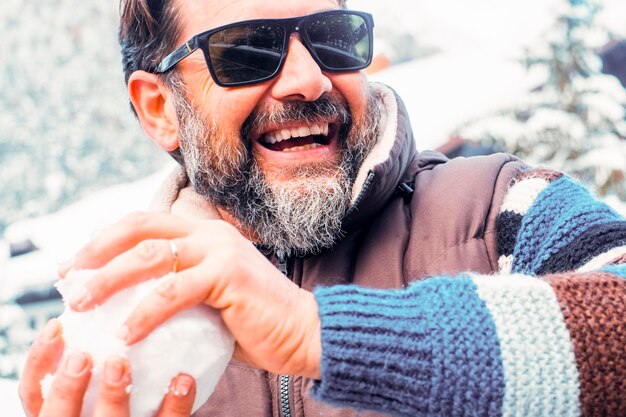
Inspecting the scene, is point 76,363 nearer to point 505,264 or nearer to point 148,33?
point 505,264

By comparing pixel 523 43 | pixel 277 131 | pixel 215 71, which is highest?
pixel 215 71

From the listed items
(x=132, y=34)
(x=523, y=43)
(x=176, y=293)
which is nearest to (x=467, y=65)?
(x=523, y=43)

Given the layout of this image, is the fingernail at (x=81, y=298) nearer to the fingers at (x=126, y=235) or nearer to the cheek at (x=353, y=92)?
the fingers at (x=126, y=235)

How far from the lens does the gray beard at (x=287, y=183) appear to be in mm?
1909

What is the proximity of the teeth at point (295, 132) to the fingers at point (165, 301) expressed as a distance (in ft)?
3.31

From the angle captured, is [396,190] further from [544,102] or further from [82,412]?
[544,102]

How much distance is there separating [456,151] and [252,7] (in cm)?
459

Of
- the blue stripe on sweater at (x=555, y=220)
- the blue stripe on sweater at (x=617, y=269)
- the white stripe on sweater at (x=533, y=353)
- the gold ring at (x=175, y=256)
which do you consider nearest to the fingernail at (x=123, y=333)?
the gold ring at (x=175, y=256)

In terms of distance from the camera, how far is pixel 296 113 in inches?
76.8

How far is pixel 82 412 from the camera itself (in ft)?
3.58

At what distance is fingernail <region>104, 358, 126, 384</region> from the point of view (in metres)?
1.04

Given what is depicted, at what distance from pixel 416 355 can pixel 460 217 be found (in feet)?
2.76

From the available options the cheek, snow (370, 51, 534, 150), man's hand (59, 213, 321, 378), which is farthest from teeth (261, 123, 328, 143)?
snow (370, 51, 534, 150)

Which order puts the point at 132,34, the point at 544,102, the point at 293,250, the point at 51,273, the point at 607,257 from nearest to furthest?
the point at 607,257
the point at 293,250
the point at 132,34
the point at 51,273
the point at 544,102
